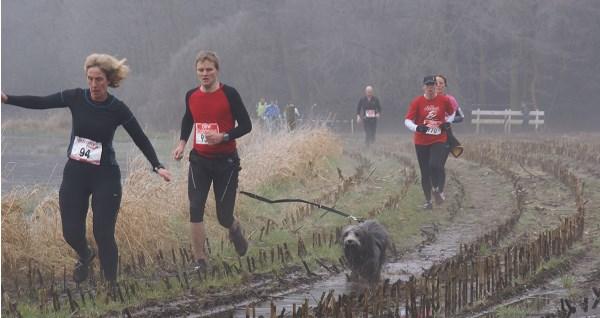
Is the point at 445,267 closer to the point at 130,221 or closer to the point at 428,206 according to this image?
the point at 130,221

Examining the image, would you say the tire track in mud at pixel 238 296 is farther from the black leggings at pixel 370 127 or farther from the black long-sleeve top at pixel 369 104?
the black leggings at pixel 370 127

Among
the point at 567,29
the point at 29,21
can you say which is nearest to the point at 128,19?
the point at 29,21

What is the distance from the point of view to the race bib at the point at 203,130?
7887mm

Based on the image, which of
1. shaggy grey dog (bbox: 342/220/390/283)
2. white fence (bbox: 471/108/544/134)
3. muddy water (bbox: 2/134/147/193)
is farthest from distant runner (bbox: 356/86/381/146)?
shaggy grey dog (bbox: 342/220/390/283)

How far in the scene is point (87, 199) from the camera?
7.05 metres

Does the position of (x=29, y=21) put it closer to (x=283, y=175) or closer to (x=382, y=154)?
(x=382, y=154)

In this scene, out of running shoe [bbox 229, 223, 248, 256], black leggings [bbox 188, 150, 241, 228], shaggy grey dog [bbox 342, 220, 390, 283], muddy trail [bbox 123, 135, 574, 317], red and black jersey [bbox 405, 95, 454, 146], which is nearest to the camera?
muddy trail [bbox 123, 135, 574, 317]

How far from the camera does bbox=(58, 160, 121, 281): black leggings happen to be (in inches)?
273

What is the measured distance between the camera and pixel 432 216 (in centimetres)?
1205

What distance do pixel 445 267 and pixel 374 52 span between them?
3741cm

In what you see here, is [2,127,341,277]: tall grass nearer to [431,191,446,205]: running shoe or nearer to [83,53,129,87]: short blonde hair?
[83,53,129,87]: short blonde hair

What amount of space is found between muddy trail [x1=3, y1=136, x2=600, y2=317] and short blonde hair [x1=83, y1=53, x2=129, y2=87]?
1628 mm

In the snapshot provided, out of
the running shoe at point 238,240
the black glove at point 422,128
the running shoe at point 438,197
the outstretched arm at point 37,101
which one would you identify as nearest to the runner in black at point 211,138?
the running shoe at point 238,240

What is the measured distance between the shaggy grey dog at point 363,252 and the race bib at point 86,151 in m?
2.26
